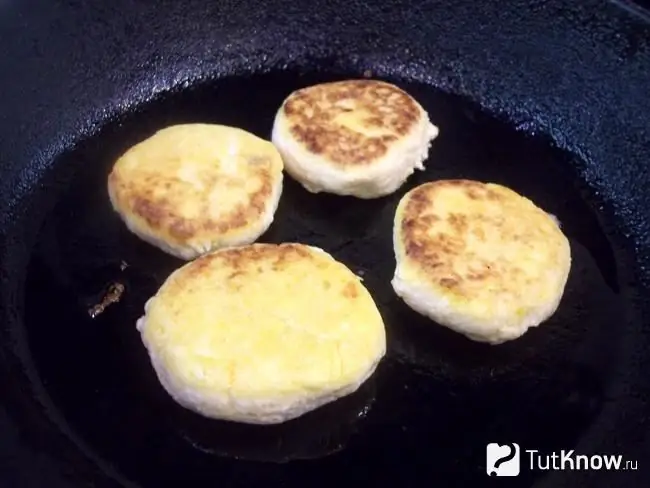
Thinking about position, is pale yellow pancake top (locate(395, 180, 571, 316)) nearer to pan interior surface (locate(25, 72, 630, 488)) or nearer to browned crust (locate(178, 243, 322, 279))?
pan interior surface (locate(25, 72, 630, 488))

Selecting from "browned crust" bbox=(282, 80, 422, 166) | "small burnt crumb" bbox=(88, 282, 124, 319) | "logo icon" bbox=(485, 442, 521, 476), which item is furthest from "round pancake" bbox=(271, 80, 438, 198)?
"logo icon" bbox=(485, 442, 521, 476)

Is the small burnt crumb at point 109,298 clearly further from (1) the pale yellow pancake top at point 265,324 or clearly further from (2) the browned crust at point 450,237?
(2) the browned crust at point 450,237

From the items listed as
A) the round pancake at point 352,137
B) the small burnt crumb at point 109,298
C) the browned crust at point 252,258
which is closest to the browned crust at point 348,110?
the round pancake at point 352,137

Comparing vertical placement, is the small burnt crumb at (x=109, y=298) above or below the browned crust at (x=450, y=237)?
below

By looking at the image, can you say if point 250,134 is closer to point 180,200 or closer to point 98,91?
point 180,200

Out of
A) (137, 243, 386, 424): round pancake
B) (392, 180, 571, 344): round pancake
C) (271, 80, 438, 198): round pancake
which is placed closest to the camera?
(137, 243, 386, 424): round pancake

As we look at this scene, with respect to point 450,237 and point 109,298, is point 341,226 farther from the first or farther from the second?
point 109,298
